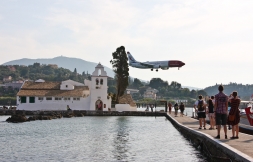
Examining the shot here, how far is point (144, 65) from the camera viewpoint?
307 ft

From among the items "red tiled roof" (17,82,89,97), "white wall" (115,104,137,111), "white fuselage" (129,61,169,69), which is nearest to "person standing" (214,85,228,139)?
"red tiled roof" (17,82,89,97)

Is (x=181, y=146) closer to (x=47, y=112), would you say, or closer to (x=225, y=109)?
(x=225, y=109)

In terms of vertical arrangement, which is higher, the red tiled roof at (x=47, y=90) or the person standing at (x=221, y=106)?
the red tiled roof at (x=47, y=90)

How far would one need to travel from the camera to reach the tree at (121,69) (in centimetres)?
8075

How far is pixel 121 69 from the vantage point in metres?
80.9

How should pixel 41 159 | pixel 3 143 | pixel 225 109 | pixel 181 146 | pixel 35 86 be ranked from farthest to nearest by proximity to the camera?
1. pixel 35 86
2. pixel 3 143
3. pixel 181 146
4. pixel 41 159
5. pixel 225 109

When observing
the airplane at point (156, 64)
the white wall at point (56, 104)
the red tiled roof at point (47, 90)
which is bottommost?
the white wall at point (56, 104)

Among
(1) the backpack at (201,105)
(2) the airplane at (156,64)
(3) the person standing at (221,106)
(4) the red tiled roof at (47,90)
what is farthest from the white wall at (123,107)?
(3) the person standing at (221,106)

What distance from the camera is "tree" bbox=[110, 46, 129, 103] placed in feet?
265

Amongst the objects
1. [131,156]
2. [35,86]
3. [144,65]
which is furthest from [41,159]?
[144,65]

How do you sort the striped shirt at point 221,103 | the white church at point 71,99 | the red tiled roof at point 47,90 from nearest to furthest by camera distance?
the striped shirt at point 221,103
the white church at point 71,99
the red tiled roof at point 47,90

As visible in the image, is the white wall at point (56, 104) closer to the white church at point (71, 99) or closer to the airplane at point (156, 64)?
the white church at point (71, 99)

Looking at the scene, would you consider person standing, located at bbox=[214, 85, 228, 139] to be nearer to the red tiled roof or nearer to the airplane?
the red tiled roof

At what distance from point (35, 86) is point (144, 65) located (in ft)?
83.4
